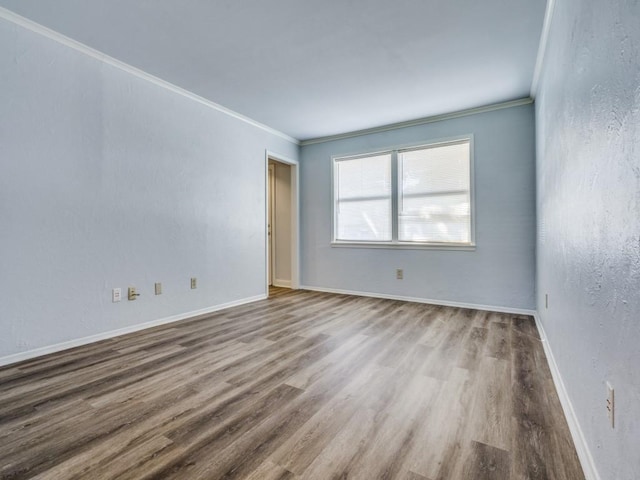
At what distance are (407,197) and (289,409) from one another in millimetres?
3434

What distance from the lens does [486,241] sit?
390cm

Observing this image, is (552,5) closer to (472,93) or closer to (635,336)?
(472,93)

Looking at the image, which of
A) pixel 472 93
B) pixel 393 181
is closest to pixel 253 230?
pixel 393 181

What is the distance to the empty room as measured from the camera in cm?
127

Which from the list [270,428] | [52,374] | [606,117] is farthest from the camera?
[52,374]

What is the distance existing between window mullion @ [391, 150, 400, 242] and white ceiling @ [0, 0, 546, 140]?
829 mm

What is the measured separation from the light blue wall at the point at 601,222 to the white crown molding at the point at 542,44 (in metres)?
0.47

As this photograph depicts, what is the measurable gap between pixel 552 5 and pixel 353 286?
3734 millimetres

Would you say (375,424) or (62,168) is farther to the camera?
(62,168)

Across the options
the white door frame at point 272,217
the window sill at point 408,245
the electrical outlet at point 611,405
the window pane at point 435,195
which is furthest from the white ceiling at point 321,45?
the electrical outlet at point 611,405

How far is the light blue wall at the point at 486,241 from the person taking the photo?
145 inches

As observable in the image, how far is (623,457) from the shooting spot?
891mm

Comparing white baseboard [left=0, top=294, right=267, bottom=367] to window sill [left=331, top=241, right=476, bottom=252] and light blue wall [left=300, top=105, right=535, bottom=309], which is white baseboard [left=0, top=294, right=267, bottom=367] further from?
light blue wall [left=300, top=105, right=535, bottom=309]

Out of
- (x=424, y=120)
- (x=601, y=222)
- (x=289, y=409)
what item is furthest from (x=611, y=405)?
(x=424, y=120)
